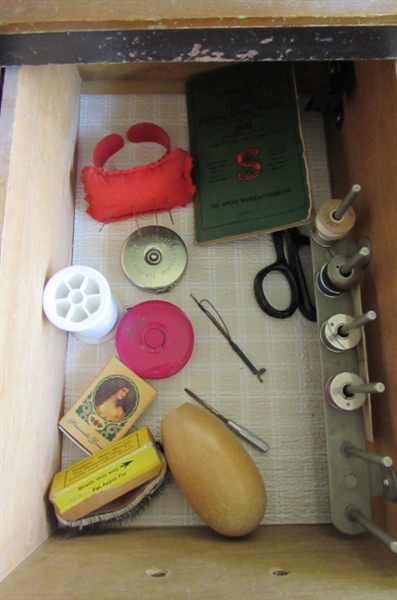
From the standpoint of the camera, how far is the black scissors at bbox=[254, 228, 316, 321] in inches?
31.5

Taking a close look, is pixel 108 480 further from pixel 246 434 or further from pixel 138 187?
pixel 138 187

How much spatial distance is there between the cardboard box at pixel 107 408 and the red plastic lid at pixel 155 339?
2cm

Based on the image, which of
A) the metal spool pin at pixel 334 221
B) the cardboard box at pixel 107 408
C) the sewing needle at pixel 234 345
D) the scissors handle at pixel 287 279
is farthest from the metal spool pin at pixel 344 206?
the cardboard box at pixel 107 408

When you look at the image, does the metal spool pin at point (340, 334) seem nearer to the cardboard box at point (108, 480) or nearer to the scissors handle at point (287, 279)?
the scissors handle at point (287, 279)

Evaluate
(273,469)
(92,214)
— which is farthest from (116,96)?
(273,469)

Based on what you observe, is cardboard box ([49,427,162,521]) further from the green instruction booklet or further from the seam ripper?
the green instruction booklet

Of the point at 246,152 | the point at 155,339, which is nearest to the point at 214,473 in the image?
the point at 155,339

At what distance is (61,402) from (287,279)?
380 millimetres

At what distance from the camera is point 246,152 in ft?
2.77

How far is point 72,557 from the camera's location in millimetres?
596

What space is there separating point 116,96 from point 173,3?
15.8 inches

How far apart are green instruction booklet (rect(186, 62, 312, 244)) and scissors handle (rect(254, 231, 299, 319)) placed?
0.03m

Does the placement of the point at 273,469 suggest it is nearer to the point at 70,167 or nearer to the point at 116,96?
the point at 70,167

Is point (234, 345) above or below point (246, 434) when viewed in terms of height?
above
